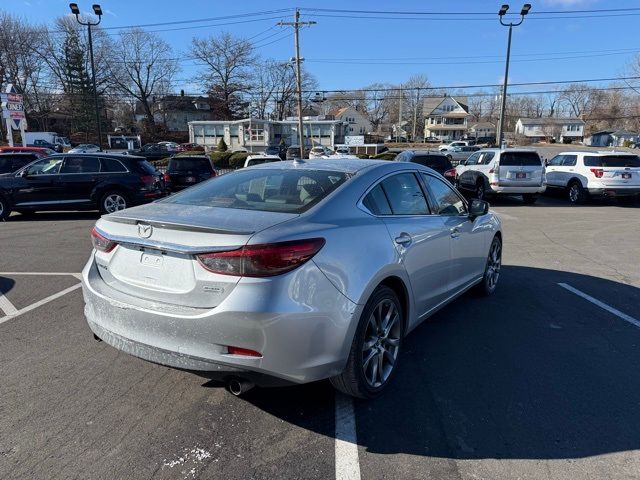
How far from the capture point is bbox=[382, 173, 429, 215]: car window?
11.9ft

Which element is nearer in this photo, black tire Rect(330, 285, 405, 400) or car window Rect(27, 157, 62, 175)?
black tire Rect(330, 285, 405, 400)

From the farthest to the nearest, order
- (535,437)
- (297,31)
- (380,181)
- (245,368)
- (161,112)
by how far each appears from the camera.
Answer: (161,112)
(297,31)
(380,181)
(535,437)
(245,368)

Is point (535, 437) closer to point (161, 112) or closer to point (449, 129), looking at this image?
point (161, 112)

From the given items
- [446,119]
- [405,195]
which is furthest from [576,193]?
[446,119]

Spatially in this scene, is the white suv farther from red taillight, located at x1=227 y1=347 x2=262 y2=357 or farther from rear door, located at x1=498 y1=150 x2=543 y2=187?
red taillight, located at x1=227 y1=347 x2=262 y2=357

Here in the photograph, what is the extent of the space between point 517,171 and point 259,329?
14.7 metres

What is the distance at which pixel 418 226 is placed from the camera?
3678mm

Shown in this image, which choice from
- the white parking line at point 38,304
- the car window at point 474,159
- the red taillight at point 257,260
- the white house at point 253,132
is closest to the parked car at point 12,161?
the white parking line at point 38,304

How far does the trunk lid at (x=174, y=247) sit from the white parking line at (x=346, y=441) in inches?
44.3

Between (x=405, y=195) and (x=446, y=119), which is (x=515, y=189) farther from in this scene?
(x=446, y=119)

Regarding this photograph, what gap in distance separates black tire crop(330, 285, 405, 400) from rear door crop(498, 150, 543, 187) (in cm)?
1311

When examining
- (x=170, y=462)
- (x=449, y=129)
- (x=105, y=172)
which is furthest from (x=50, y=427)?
(x=449, y=129)

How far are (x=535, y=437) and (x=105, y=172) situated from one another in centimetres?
1161

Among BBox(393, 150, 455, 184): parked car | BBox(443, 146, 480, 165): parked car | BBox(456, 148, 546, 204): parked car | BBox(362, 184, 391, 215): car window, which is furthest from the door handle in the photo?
BBox(443, 146, 480, 165): parked car
